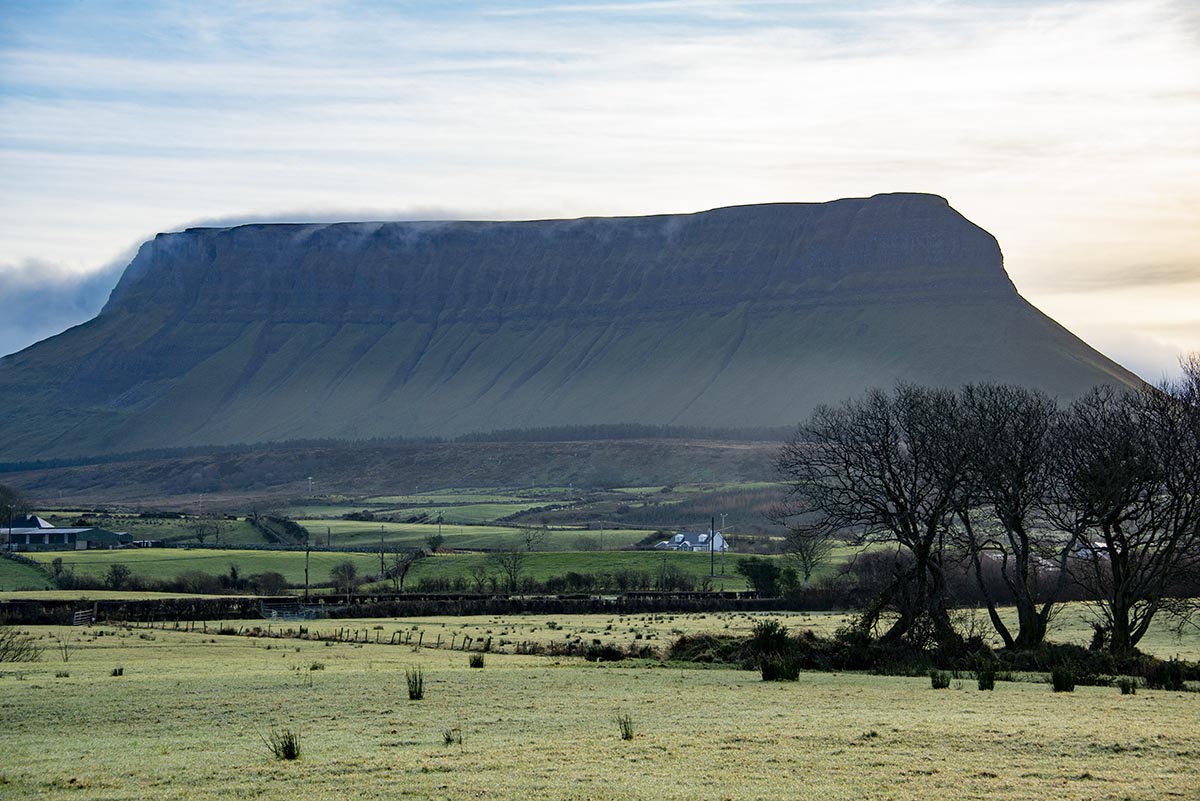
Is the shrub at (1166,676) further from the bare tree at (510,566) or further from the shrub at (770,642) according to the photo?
the bare tree at (510,566)

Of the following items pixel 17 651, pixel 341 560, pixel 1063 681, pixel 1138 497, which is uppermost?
pixel 1138 497

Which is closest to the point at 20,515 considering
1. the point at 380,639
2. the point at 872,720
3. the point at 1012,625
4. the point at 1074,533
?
the point at 380,639

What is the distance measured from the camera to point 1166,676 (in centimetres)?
3819

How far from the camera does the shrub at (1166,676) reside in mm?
37438

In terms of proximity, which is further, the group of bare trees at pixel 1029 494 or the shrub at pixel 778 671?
the group of bare trees at pixel 1029 494

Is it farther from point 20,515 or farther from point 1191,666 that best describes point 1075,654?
point 20,515

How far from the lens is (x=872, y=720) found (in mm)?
26578

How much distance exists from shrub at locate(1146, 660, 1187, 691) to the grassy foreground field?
3393mm

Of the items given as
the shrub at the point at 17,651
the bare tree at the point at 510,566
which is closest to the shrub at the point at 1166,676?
the shrub at the point at 17,651

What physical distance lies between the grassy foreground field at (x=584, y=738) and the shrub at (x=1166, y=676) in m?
3.39

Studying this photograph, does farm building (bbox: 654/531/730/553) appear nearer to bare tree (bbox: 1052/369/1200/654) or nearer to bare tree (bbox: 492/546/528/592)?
bare tree (bbox: 492/546/528/592)

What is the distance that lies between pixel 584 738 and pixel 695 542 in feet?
389

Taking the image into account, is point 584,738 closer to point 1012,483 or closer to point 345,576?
point 1012,483

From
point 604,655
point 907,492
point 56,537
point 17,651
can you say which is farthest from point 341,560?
point 604,655
